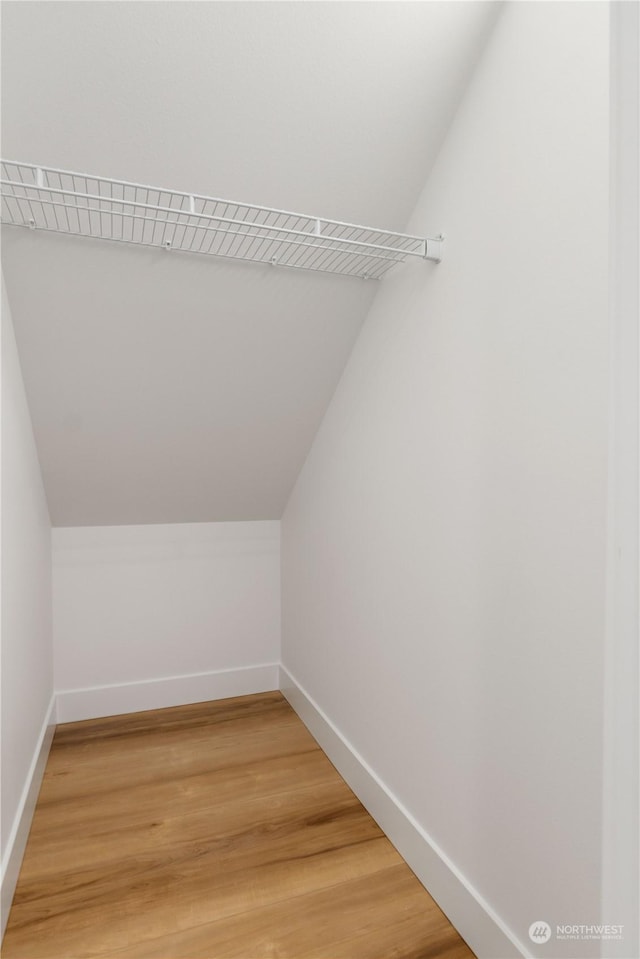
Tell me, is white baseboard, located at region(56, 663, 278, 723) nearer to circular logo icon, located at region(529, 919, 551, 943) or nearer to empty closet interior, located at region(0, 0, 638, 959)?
empty closet interior, located at region(0, 0, 638, 959)

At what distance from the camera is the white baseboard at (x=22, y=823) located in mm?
1415

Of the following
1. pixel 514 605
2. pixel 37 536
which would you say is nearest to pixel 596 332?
pixel 514 605

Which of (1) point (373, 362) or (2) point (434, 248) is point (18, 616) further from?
(2) point (434, 248)

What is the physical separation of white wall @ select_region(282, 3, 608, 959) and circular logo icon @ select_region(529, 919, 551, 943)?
1cm

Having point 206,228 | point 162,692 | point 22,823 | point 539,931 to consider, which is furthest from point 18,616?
point 539,931

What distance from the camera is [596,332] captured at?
0.99m

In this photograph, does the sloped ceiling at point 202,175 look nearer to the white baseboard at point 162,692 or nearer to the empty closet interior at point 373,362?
the empty closet interior at point 373,362

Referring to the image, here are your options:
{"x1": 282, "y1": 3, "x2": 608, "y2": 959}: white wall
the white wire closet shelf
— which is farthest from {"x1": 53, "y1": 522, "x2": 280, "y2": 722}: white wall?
the white wire closet shelf

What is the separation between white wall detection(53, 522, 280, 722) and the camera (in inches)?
98.7

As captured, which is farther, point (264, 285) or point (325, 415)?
point (325, 415)

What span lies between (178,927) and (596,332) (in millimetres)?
1702

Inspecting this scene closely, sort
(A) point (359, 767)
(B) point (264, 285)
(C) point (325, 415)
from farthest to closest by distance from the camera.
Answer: (C) point (325, 415)
(A) point (359, 767)
(B) point (264, 285)

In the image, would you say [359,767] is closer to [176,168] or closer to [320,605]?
[320,605]

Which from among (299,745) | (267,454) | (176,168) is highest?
(176,168)
